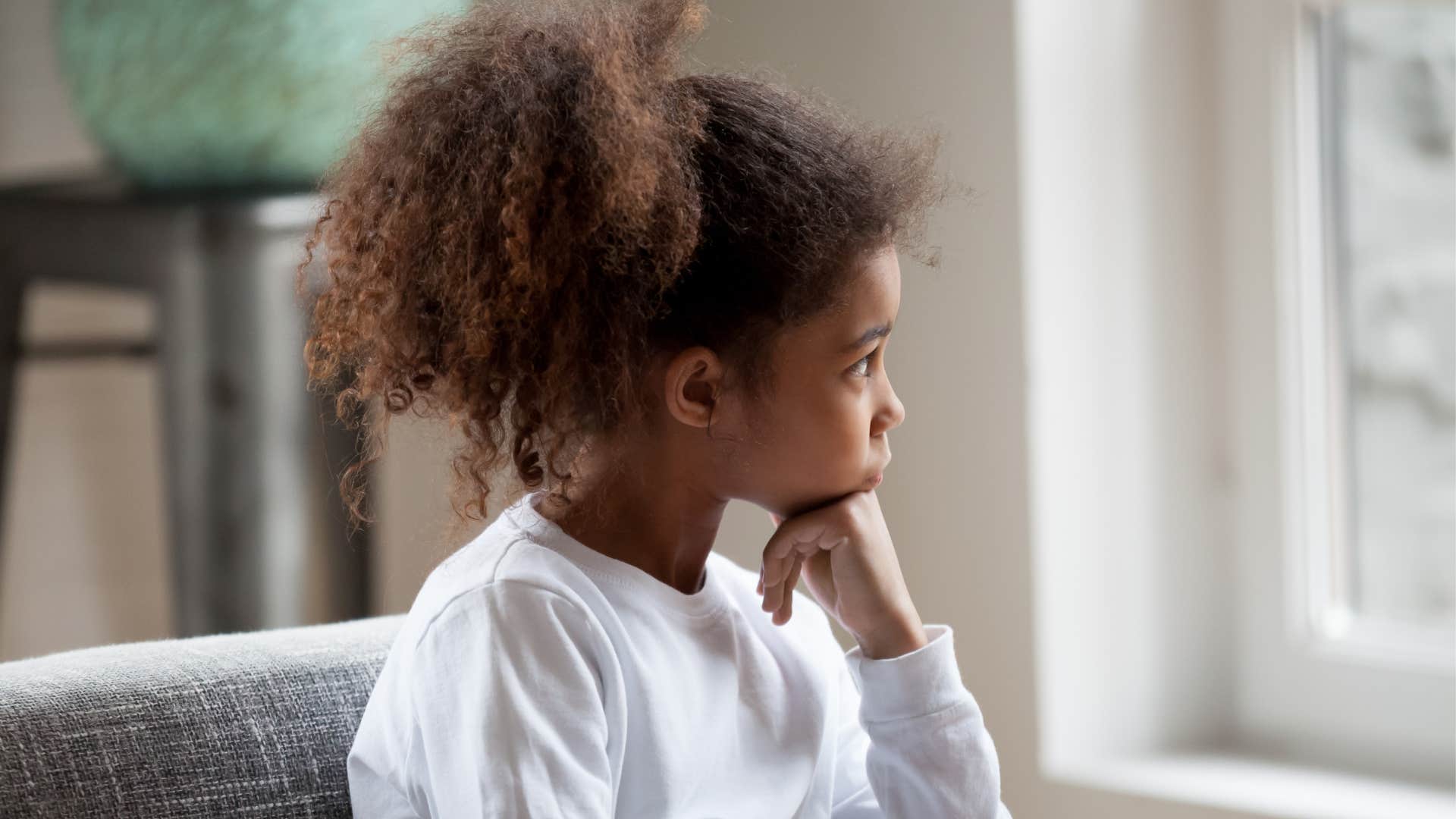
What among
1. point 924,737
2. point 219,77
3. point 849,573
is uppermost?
point 219,77

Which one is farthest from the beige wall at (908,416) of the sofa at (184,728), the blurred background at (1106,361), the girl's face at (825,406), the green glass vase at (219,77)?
the girl's face at (825,406)

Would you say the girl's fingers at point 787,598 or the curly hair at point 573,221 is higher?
the curly hair at point 573,221

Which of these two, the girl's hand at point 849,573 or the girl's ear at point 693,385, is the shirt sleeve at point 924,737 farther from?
the girl's ear at point 693,385

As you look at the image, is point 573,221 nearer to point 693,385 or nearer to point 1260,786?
point 693,385

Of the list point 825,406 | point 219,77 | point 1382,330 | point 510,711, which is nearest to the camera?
point 510,711

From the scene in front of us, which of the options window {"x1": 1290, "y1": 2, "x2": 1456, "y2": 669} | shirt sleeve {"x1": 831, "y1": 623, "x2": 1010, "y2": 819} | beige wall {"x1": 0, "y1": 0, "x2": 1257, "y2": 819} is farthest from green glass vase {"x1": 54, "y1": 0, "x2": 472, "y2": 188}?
window {"x1": 1290, "y1": 2, "x2": 1456, "y2": 669}

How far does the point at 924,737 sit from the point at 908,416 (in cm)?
55

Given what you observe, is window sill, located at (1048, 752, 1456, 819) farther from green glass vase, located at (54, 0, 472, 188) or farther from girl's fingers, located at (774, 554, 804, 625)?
green glass vase, located at (54, 0, 472, 188)

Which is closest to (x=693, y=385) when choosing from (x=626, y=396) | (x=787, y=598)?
(x=626, y=396)

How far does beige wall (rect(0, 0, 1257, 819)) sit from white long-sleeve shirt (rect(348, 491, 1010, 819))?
1.22 feet

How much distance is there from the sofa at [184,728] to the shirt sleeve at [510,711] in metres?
0.10

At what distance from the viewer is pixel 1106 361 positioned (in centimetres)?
140

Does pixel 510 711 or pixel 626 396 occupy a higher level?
pixel 626 396

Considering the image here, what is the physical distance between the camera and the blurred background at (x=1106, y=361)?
4.40 ft
